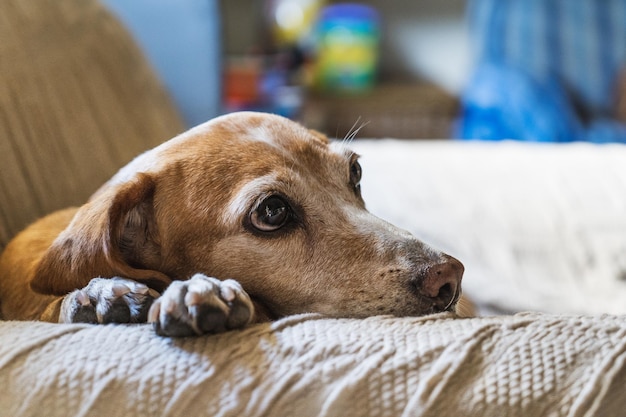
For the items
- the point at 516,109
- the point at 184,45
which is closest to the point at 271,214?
the point at 184,45

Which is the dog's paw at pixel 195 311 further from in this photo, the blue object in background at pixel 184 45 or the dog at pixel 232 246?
the blue object in background at pixel 184 45

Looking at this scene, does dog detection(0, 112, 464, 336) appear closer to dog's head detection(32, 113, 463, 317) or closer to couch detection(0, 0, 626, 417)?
dog's head detection(32, 113, 463, 317)

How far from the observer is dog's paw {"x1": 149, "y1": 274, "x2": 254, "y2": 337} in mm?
1023

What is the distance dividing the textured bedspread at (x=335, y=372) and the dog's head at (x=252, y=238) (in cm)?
23

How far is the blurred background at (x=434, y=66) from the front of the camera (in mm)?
4629

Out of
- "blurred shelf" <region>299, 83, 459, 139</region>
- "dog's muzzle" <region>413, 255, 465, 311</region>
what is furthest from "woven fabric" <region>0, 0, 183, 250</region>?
"blurred shelf" <region>299, 83, 459, 139</region>

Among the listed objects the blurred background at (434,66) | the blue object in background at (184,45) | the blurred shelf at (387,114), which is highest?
the blue object in background at (184,45)

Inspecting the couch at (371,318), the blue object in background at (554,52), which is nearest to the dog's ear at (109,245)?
the couch at (371,318)

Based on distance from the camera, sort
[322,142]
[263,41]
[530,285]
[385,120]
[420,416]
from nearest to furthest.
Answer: [420,416] < [322,142] < [530,285] < [385,120] < [263,41]

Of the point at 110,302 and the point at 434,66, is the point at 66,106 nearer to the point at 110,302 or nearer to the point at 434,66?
the point at 110,302

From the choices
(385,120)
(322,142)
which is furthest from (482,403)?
(385,120)

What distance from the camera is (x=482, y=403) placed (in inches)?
35.4

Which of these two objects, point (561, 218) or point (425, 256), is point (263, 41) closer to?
point (561, 218)

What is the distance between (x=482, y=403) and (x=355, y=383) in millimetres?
163
